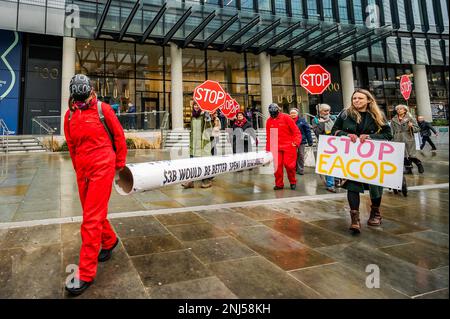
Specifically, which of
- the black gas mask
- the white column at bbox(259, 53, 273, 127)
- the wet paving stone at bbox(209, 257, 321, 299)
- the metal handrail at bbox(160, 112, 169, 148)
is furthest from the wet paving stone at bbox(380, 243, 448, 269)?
the white column at bbox(259, 53, 273, 127)

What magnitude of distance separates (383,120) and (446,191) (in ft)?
9.77

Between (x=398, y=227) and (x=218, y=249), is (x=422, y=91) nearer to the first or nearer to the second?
(x=398, y=227)

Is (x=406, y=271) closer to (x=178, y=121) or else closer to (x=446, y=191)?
(x=446, y=191)

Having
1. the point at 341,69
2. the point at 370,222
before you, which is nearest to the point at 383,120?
the point at 370,222

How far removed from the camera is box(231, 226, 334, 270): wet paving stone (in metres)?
2.97

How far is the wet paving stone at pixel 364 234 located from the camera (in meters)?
3.53

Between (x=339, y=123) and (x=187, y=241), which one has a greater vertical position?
(x=339, y=123)

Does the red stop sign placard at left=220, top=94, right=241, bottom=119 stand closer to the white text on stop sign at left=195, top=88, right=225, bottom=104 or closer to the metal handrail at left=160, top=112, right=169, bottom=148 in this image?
the white text on stop sign at left=195, top=88, right=225, bottom=104

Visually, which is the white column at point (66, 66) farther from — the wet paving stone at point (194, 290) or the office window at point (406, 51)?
the office window at point (406, 51)

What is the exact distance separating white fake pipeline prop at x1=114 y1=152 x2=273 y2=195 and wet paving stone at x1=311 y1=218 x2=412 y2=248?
1.97 meters

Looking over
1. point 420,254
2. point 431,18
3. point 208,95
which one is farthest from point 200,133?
point 431,18

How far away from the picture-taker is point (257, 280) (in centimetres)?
261

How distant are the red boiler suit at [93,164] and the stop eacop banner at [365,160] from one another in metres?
2.88

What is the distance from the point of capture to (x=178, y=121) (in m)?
23.1
